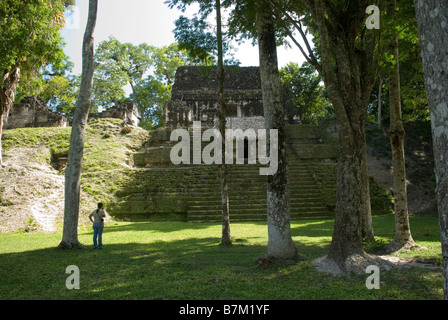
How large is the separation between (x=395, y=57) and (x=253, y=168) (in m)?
9.79

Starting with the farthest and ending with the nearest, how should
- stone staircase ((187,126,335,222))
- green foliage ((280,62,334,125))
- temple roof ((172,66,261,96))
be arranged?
green foliage ((280,62,334,125)) < temple roof ((172,66,261,96)) < stone staircase ((187,126,335,222))

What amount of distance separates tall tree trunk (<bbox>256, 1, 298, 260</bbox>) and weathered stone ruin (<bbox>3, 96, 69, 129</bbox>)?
58.4 ft

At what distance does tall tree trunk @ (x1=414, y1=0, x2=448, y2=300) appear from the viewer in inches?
116

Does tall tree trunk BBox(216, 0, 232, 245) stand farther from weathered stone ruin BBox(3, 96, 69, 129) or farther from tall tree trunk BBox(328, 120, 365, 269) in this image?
weathered stone ruin BBox(3, 96, 69, 129)

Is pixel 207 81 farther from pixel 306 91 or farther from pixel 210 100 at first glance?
pixel 306 91

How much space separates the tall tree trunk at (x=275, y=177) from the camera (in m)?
5.83

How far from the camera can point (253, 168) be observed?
1703cm

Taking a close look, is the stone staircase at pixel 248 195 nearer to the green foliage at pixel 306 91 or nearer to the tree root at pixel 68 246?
the tree root at pixel 68 246

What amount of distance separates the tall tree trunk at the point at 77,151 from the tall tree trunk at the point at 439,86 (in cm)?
700

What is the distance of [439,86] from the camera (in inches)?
117

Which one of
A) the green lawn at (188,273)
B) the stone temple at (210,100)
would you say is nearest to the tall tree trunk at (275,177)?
the green lawn at (188,273)

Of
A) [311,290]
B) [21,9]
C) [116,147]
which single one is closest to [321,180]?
[116,147]

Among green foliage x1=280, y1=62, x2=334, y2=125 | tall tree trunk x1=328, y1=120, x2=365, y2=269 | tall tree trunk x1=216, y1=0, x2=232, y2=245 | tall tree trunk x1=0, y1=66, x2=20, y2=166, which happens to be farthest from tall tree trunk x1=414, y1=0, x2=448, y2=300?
green foliage x1=280, y1=62, x2=334, y2=125

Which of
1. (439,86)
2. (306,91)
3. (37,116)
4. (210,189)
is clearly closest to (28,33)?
(210,189)
